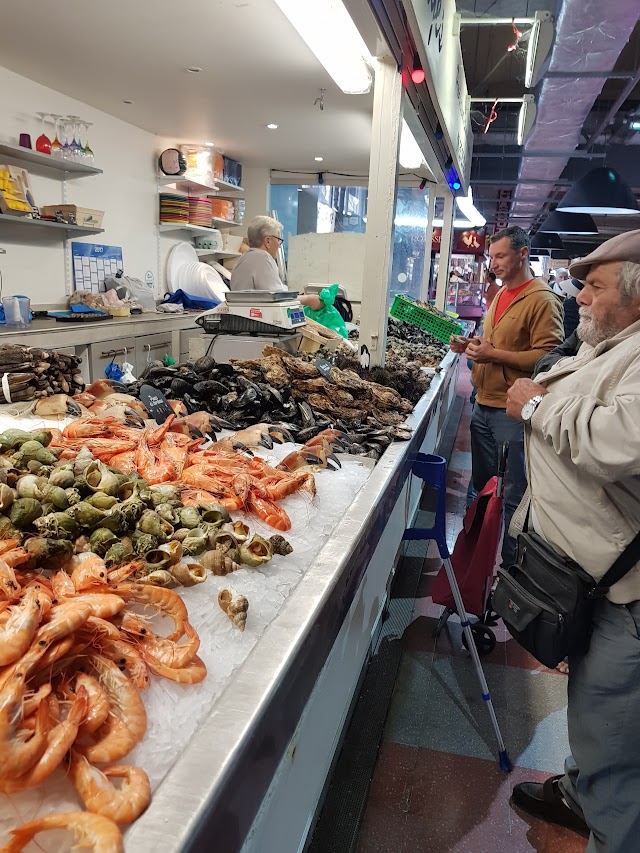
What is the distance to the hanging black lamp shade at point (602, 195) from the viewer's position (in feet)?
22.8

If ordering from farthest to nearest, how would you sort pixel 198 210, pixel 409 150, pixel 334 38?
pixel 198 210, pixel 409 150, pixel 334 38

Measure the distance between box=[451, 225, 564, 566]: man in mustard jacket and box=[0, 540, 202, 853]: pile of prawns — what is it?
2.78 meters

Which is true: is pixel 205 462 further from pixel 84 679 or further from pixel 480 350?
pixel 480 350

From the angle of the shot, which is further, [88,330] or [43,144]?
[43,144]

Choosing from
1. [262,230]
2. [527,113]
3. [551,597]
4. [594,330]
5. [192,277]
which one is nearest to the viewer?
[551,597]

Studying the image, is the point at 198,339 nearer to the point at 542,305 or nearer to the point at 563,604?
the point at 542,305

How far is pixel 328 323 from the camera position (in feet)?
18.0

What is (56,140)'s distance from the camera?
578cm

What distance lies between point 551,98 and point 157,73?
13.3ft

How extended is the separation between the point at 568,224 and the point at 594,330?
1005cm

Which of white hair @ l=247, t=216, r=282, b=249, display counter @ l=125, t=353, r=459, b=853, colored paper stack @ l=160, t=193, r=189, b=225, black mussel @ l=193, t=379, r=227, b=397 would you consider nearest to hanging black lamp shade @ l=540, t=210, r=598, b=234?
colored paper stack @ l=160, t=193, r=189, b=225

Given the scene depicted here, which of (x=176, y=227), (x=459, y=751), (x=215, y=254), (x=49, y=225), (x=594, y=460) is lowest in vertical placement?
(x=459, y=751)

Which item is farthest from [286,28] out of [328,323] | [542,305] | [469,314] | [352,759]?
[469,314]

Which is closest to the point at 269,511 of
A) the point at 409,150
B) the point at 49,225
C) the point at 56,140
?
the point at 49,225
